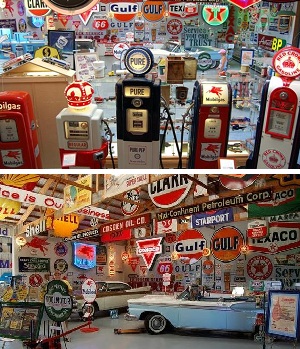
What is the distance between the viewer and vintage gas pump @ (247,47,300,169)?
564cm

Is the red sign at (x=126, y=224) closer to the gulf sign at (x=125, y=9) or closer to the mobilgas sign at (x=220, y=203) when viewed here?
the mobilgas sign at (x=220, y=203)

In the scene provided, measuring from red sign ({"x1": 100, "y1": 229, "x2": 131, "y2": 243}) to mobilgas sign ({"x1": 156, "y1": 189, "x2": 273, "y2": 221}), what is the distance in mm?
1176

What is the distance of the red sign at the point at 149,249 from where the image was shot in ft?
25.6

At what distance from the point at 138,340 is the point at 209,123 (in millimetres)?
3048

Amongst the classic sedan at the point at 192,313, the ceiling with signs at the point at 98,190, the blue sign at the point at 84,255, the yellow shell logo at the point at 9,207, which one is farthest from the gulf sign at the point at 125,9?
the yellow shell logo at the point at 9,207

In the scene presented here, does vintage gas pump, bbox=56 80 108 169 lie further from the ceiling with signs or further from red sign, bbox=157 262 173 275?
red sign, bbox=157 262 173 275

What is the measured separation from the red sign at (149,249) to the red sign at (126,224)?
0.84m

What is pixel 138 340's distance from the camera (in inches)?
264

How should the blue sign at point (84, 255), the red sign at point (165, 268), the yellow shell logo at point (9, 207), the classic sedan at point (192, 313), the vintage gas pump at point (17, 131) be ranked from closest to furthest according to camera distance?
the yellow shell logo at point (9, 207)
the vintage gas pump at point (17, 131)
the classic sedan at point (192, 313)
the red sign at point (165, 268)
the blue sign at point (84, 255)

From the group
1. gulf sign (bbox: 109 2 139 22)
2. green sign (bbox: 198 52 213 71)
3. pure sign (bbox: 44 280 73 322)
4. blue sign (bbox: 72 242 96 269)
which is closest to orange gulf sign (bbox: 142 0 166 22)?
gulf sign (bbox: 109 2 139 22)

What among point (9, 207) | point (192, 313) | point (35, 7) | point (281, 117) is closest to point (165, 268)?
point (192, 313)

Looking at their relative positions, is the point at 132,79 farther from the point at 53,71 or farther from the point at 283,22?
the point at 283,22

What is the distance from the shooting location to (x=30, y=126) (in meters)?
5.70

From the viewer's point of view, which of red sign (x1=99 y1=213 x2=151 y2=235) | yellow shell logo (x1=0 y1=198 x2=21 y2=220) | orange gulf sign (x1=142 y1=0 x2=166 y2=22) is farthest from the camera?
orange gulf sign (x1=142 y1=0 x2=166 y2=22)
